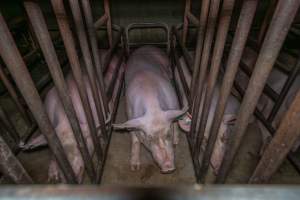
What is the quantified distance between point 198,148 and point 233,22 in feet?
8.95

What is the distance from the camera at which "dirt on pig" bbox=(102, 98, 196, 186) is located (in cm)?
228

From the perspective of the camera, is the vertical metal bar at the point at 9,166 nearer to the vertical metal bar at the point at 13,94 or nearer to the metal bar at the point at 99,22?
the vertical metal bar at the point at 13,94

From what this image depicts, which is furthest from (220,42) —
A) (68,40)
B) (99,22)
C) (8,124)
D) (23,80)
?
(8,124)

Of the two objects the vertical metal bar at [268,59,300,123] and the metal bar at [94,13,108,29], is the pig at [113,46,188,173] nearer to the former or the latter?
the metal bar at [94,13,108,29]

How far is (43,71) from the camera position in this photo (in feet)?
13.2

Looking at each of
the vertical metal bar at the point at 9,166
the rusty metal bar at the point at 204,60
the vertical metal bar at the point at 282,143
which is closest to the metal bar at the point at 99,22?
the rusty metal bar at the point at 204,60

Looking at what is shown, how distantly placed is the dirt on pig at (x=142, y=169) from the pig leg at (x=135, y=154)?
0.17 ft

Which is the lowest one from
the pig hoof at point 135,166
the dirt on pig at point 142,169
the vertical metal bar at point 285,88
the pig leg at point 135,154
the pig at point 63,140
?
the dirt on pig at point 142,169

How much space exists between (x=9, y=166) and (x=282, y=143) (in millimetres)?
1162

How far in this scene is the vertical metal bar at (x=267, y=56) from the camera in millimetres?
779

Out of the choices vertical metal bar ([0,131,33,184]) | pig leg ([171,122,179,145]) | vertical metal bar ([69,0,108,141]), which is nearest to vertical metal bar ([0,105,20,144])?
vertical metal bar ([69,0,108,141])

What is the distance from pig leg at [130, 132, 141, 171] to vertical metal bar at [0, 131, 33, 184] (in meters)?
1.50

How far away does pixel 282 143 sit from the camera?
95 cm

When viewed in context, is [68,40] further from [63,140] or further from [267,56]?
[267,56]
